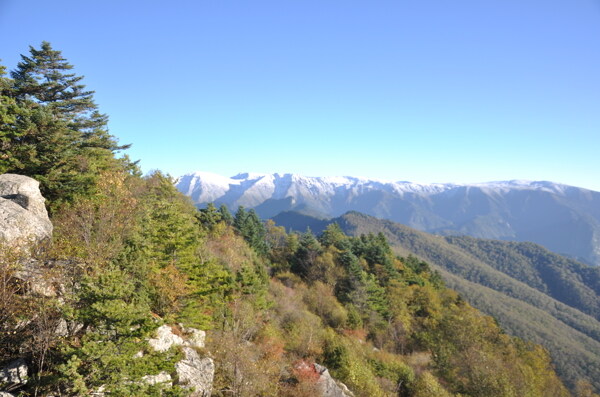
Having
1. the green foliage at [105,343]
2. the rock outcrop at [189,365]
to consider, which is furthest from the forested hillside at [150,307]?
the rock outcrop at [189,365]

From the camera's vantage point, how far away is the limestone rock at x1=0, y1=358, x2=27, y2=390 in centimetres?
1052

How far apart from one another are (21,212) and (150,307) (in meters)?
8.72

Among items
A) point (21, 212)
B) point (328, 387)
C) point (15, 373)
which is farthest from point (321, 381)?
point (21, 212)

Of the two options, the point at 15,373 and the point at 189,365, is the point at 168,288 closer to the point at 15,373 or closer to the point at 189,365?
the point at 189,365

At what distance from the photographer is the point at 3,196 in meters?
17.4

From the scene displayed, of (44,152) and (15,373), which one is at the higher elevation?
(44,152)

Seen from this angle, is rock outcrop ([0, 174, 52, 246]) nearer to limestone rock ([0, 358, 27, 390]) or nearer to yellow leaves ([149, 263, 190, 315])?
limestone rock ([0, 358, 27, 390])

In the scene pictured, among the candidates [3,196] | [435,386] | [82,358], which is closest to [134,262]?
[82,358]

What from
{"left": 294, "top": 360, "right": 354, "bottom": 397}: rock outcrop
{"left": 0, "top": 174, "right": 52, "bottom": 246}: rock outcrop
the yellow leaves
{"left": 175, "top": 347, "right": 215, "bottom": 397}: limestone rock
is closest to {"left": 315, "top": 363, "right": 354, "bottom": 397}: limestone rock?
{"left": 294, "top": 360, "right": 354, "bottom": 397}: rock outcrop

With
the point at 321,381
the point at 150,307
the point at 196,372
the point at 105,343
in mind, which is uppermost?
the point at 105,343

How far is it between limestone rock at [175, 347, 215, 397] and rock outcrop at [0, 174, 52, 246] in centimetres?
1011

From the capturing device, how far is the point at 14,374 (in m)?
10.8

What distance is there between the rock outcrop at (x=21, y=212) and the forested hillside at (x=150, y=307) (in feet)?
3.15

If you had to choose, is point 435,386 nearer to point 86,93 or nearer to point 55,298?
point 55,298
